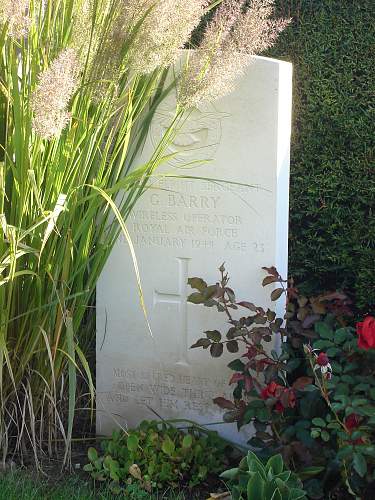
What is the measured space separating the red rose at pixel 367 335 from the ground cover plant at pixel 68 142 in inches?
35.7

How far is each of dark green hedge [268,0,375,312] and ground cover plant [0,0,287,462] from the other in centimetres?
101

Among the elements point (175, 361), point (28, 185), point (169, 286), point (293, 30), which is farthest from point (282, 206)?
point (293, 30)

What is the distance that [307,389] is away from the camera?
264cm

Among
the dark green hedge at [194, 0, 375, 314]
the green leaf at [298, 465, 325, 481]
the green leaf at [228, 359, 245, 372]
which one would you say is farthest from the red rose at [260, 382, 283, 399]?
the dark green hedge at [194, 0, 375, 314]

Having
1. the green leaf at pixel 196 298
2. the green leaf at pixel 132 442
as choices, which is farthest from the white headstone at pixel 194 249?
the green leaf at pixel 132 442

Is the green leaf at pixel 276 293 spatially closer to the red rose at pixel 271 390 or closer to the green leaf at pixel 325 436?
the red rose at pixel 271 390

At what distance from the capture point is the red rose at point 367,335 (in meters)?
2.64

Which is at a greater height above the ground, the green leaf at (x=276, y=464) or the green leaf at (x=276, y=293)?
the green leaf at (x=276, y=293)

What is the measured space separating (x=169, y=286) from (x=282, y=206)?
0.60 m

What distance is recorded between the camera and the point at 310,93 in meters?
3.92

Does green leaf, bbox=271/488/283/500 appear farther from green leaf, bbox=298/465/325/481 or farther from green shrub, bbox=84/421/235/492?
green shrub, bbox=84/421/235/492

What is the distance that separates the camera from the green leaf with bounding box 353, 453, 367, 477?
2.41 m

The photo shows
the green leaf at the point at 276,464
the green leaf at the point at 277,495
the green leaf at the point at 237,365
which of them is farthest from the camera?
the green leaf at the point at 237,365

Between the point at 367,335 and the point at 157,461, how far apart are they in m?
0.97
